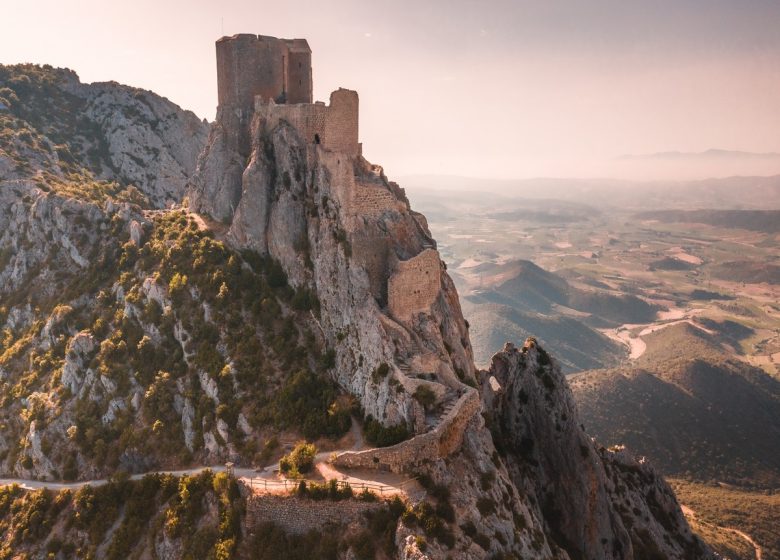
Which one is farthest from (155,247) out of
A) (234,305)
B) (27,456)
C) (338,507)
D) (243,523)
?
(338,507)

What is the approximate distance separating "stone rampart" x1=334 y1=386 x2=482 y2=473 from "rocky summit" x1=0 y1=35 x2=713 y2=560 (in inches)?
6.9

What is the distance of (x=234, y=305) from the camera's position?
59188 mm

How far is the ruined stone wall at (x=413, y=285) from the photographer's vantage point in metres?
50.6

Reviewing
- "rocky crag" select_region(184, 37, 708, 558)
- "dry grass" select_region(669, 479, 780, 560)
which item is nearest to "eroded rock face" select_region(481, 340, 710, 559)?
"rocky crag" select_region(184, 37, 708, 558)

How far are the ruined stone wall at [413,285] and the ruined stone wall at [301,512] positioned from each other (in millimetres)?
18162

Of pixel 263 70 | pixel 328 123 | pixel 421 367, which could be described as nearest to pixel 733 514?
A: pixel 421 367

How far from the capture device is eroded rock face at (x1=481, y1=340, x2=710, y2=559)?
172ft

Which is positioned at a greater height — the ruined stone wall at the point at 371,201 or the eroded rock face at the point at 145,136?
the eroded rock face at the point at 145,136

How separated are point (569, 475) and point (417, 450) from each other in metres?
21.9

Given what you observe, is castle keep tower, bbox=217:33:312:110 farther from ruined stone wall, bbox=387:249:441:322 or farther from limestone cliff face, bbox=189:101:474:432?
→ ruined stone wall, bbox=387:249:441:322

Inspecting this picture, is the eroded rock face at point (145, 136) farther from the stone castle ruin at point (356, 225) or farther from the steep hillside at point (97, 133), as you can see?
the stone castle ruin at point (356, 225)

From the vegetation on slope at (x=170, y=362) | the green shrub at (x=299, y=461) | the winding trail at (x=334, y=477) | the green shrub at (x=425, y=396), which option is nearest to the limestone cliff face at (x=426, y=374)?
the green shrub at (x=425, y=396)

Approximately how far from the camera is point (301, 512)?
39.5 m

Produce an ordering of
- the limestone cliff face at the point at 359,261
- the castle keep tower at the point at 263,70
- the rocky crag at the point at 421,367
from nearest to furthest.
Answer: the rocky crag at the point at 421,367
the limestone cliff face at the point at 359,261
the castle keep tower at the point at 263,70
